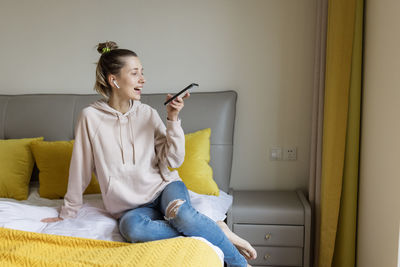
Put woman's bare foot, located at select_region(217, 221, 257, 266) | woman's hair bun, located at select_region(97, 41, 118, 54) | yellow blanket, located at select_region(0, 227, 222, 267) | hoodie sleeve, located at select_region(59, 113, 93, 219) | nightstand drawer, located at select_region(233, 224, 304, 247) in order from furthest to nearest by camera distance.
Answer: nightstand drawer, located at select_region(233, 224, 304, 247)
woman's hair bun, located at select_region(97, 41, 118, 54)
hoodie sleeve, located at select_region(59, 113, 93, 219)
woman's bare foot, located at select_region(217, 221, 257, 266)
yellow blanket, located at select_region(0, 227, 222, 267)

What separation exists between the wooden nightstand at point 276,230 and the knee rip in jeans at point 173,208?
0.55 m

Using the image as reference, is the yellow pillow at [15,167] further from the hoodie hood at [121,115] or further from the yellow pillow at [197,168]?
the yellow pillow at [197,168]

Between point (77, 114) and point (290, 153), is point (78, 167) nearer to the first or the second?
point (77, 114)

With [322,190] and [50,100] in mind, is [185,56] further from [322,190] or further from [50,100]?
[322,190]

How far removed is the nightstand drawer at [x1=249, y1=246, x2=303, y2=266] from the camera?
6.76ft

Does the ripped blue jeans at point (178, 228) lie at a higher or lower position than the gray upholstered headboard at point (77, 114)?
lower

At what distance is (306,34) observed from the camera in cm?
236

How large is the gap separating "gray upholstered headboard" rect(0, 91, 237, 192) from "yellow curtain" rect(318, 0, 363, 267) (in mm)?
585

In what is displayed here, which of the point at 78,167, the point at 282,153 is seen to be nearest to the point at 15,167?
the point at 78,167

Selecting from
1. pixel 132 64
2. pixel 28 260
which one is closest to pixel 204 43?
pixel 132 64

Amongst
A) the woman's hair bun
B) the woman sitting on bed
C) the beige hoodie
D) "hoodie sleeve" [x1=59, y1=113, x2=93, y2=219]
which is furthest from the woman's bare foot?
the woman's hair bun

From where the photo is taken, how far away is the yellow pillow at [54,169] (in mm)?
2117

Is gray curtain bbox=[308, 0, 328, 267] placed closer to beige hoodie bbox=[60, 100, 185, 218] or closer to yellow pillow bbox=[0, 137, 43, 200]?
beige hoodie bbox=[60, 100, 185, 218]

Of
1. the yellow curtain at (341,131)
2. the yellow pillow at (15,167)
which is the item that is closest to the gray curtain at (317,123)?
the yellow curtain at (341,131)
